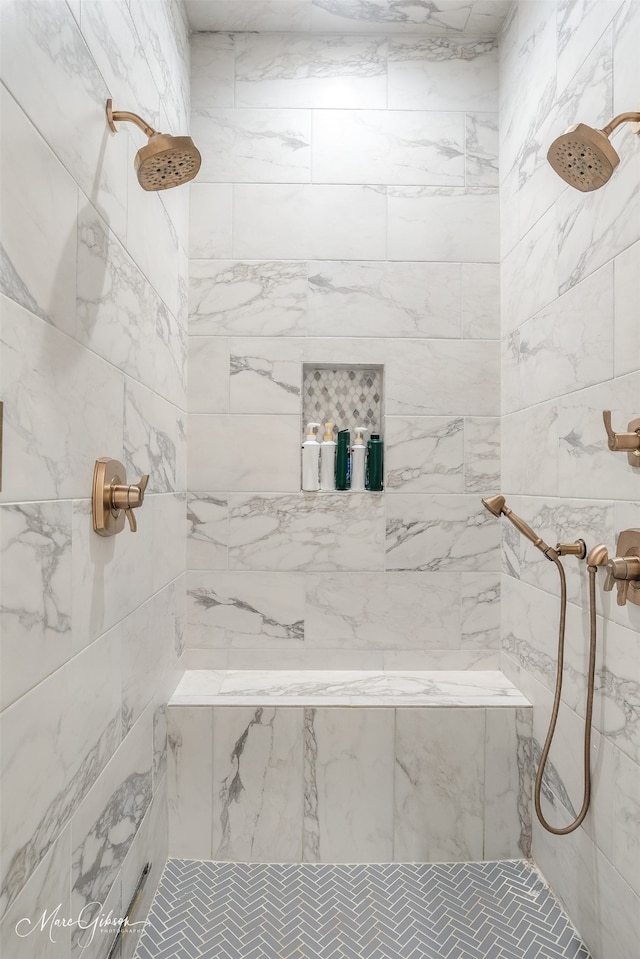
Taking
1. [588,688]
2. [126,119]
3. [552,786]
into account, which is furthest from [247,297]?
[552,786]

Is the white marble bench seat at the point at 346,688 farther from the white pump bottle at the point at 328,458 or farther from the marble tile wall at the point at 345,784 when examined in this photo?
the white pump bottle at the point at 328,458

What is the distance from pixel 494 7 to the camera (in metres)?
1.98

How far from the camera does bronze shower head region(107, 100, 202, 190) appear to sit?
109cm

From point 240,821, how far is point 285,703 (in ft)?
1.16

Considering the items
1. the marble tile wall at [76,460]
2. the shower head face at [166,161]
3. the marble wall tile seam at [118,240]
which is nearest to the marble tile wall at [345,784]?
the marble tile wall at [76,460]

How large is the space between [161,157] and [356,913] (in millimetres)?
1799

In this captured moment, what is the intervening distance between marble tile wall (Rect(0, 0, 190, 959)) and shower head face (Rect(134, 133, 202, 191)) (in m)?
0.08

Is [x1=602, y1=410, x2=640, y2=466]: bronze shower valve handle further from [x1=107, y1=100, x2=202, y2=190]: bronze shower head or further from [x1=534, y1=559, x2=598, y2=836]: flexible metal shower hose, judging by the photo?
[x1=107, y1=100, x2=202, y2=190]: bronze shower head

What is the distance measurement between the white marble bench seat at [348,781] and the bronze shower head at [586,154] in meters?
1.40

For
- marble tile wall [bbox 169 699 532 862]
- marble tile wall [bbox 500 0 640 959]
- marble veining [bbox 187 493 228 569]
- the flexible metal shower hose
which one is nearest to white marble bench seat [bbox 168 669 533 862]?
marble tile wall [bbox 169 699 532 862]

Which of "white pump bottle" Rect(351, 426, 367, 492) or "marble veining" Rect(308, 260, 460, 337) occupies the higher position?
"marble veining" Rect(308, 260, 460, 337)

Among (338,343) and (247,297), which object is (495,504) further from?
(247,297)

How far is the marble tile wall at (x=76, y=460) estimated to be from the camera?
0.79 m

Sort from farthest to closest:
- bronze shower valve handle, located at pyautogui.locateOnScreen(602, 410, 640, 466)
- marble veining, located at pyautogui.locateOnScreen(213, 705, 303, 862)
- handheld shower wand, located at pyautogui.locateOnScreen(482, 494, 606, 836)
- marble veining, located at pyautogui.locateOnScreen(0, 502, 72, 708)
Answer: marble veining, located at pyautogui.locateOnScreen(213, 705, 303, 862), handheld shower wand, located at pyautogui.locateOnScreen(482, 494, 606, 836), bronze shower valve handle, located at pyautogui.locateOnScreen(602, 410, 640, 466), marble veining, located at pyautogui.locateOnScreen(0, 502, 72, 708)
